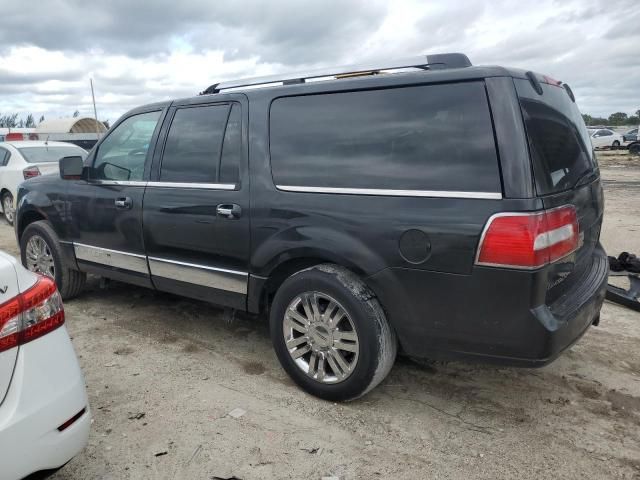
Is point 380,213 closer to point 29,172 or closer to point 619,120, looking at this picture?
point 29,172

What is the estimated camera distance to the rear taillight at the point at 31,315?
76.1 inches

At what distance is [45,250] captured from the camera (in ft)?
16.2

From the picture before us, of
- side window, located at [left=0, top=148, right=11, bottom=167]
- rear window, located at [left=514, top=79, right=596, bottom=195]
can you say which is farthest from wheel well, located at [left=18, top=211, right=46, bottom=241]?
side window, located at [left=0, top=148, right=11, bottom=167]

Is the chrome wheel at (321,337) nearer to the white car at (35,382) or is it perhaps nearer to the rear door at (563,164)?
the rear door at (563,164)

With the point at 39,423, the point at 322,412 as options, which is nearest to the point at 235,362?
the point at 322,412

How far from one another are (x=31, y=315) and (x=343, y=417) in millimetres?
1738

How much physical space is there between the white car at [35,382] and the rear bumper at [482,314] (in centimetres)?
155

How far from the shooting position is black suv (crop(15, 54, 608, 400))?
2.48 metres

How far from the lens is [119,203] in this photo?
404cm

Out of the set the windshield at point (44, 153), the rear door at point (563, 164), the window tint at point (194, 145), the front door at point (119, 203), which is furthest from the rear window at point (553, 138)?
the windshield at point (44, 153)

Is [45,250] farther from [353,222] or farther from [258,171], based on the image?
[353,222]

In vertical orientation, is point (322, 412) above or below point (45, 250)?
below

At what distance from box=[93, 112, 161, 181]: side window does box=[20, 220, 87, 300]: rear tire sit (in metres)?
0.89

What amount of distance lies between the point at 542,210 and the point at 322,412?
1648 mm
